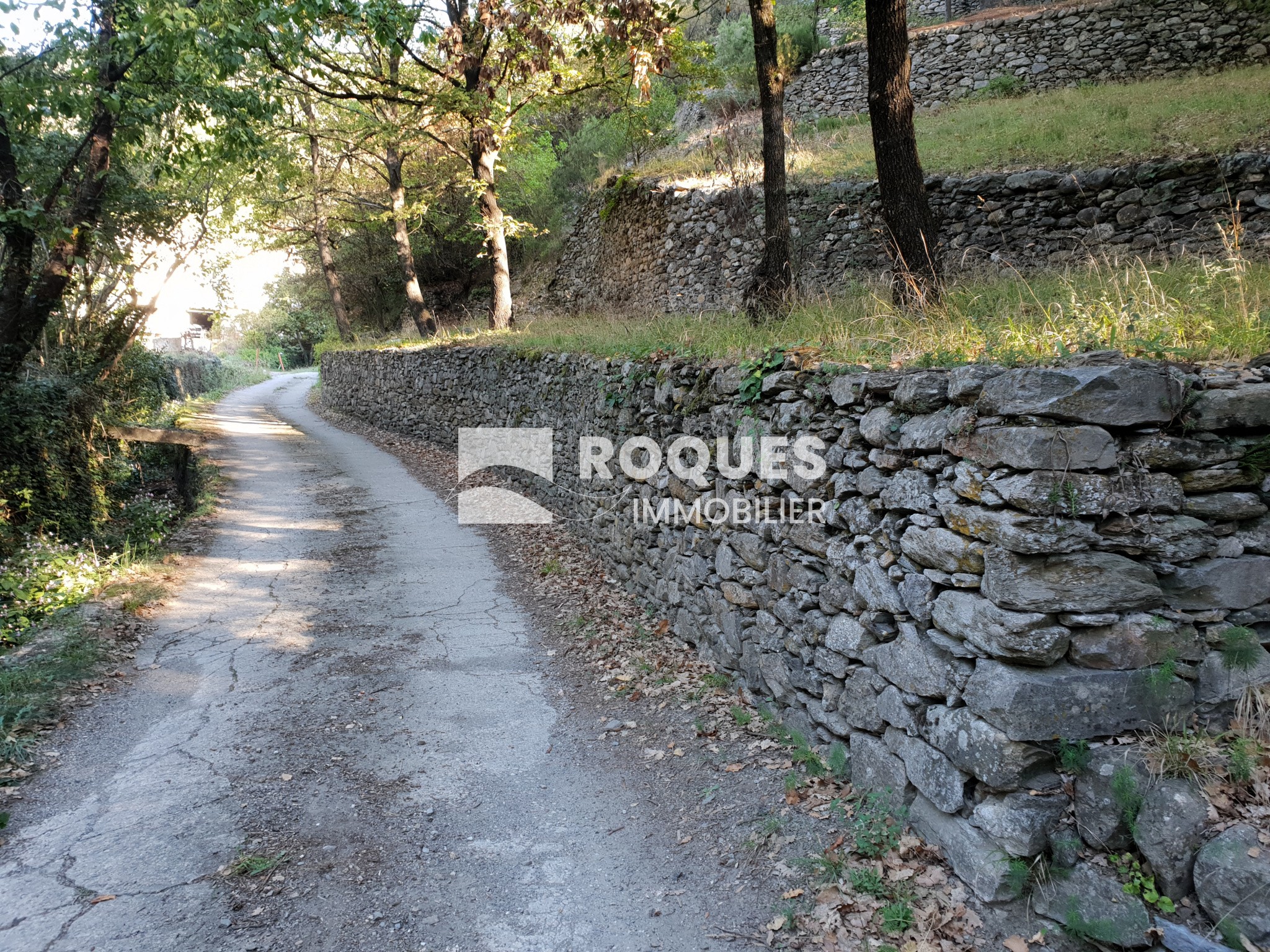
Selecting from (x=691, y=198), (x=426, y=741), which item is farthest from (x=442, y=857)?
(x=691, y=198)

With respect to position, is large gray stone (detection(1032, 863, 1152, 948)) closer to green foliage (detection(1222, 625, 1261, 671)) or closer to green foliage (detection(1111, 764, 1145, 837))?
green foliage (detection(1111, 764, 1145, 837))

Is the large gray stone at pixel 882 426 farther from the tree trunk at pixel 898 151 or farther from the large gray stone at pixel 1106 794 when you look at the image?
the tree trunk at pixel 898 151

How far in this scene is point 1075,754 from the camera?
3.02 meters

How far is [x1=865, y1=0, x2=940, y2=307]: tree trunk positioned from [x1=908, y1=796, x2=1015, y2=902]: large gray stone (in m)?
4.47

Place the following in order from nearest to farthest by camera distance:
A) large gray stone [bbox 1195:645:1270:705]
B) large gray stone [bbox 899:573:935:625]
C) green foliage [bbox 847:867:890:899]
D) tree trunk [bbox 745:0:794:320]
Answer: large gray stone [bbox 1195:645:1270:705] → green foliage [bbox 847:867:890:899] → large gray stone [bbox 899:573:935:625] → tree trunk [bbox 745:0:794:320]

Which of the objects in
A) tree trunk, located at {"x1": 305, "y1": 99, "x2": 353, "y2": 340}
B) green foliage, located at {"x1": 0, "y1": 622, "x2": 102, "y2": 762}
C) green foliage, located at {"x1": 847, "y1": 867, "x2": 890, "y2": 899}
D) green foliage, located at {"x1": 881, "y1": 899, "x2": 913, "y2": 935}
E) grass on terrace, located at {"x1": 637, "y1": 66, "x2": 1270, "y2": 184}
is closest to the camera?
green foliage, located at {"x1": 881, "y1": 899, "x2": 913, "y2": 935}

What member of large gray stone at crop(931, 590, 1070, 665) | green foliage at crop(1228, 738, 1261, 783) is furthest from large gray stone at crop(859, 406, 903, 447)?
green foliage at crop(1228, 738, 1261, 783)

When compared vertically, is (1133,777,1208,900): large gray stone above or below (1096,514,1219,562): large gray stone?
below

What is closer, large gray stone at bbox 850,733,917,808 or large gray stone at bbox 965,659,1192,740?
large gray stone at bbox 965,659,1192,740

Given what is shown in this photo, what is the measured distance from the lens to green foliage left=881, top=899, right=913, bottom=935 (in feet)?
10.5

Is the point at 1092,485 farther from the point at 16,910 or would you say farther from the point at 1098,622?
the point at 16,910

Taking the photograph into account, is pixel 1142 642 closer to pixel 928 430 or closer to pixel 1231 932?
pixel 1231 932

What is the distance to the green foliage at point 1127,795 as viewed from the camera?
2830mm

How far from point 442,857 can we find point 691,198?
45.5 ft
